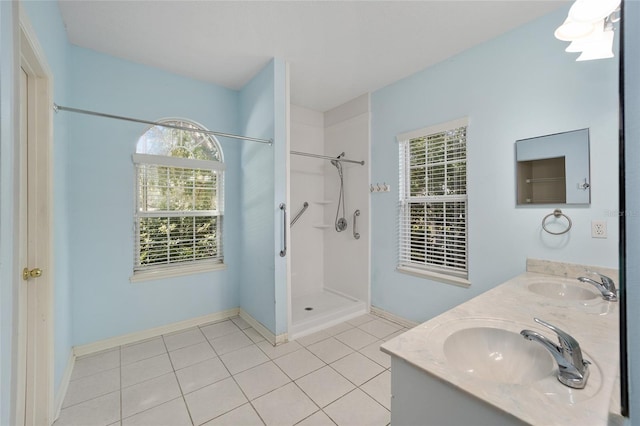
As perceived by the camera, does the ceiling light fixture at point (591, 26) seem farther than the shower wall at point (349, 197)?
No

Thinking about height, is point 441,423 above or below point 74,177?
below

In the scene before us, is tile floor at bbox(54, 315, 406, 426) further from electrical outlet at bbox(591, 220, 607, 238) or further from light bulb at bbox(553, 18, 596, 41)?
light bulb at bbox(553, 18, 596, 41)

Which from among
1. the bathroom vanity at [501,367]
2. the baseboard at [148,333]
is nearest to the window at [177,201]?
the baseboard at [148,333]

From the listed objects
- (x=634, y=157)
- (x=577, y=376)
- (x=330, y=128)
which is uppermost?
(x=330, y=128)

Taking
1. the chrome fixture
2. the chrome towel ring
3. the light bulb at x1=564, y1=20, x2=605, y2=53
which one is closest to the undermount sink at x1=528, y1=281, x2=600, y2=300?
the chrome towel ring

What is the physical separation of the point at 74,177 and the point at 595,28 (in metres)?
3.66

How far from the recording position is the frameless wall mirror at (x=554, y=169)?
5.95ft

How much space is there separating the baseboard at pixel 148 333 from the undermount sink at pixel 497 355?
2.74m

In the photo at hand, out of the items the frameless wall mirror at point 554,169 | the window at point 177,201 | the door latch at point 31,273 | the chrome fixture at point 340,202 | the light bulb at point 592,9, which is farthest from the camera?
the chrome fixture at point 340,202

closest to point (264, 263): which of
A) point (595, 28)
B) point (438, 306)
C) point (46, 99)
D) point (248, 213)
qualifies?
point (248, 213)

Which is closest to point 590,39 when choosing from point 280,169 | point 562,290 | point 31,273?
point 562,290

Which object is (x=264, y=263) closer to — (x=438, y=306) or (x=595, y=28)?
(x=438, y=306)

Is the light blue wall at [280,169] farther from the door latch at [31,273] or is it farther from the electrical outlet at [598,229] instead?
the electrical outlet at [598,229]

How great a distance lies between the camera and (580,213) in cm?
183
